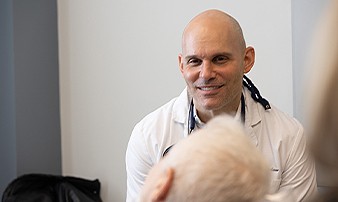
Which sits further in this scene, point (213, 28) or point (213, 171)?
point (213, 28)

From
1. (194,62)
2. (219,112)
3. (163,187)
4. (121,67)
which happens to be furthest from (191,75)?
(121,67)

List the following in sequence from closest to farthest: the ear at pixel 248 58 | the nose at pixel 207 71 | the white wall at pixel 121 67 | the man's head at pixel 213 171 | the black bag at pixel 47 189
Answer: the man's head at pixel 213 171 → the nose at pixel 207 71 → the ear at pixel 248 58 → the white wall at pixel 121 67 → the black bag at pixel 47 189

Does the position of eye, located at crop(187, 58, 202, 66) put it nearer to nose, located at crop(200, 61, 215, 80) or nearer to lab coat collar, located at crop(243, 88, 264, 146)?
nose, located at crop(200, 61, 215, 80)

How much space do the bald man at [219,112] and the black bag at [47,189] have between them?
0.83 metres

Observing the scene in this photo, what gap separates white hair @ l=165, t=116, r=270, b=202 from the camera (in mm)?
→ 655

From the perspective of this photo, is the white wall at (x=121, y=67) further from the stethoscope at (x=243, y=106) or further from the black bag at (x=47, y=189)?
the stethoscope at (x=243, y=106)

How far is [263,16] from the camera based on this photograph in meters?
2.11

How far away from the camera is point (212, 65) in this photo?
1.58 metres

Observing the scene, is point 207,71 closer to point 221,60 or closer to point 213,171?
point 221,60

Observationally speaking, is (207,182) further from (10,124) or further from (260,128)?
(10,124)

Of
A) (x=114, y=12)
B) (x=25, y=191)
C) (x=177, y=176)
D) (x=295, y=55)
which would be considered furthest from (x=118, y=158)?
(x=177, y=176)

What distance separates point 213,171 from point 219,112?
3.27 ft

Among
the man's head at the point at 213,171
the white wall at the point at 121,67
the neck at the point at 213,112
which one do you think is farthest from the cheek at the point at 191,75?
the man's head at the point at 213,171

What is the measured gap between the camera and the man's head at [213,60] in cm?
158
